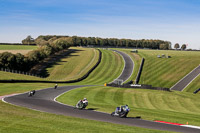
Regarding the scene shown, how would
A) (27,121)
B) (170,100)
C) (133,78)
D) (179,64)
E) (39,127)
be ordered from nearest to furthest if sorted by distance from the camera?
(39,127) → (27,121) → (170,100) → (133,78) → (179,64)

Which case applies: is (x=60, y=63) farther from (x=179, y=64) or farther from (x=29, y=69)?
(x=179, y=64)

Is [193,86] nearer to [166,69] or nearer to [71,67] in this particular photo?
[166,69]

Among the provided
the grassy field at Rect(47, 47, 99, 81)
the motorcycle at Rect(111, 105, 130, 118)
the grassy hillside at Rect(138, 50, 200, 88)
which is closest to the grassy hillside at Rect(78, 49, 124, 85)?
the grassy field at Rect(47, 47, 99, 81)

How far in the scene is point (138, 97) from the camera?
54.2 m

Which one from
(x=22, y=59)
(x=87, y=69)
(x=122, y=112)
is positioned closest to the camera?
(x=122, y=112)

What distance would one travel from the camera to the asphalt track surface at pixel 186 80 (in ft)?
282

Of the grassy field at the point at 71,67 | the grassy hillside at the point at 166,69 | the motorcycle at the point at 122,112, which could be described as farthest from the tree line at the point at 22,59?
the motorcycle at the point at 122,112

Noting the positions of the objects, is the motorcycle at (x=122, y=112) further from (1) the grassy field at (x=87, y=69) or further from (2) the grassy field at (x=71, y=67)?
(2) the grassy field at (x=71, y=67)

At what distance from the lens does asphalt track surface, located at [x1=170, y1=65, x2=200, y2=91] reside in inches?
3388

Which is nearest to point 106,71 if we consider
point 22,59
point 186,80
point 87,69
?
point 87,69

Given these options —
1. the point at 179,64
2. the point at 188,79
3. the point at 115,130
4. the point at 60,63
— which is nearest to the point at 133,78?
the point at 188,79

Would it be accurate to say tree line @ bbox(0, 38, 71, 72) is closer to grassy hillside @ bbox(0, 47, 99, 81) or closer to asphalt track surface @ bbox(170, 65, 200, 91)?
grassy hillside @ bbox(0, 47, 99, 81)

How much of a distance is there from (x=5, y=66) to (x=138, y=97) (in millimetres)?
72170

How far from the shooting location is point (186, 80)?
9369cm
